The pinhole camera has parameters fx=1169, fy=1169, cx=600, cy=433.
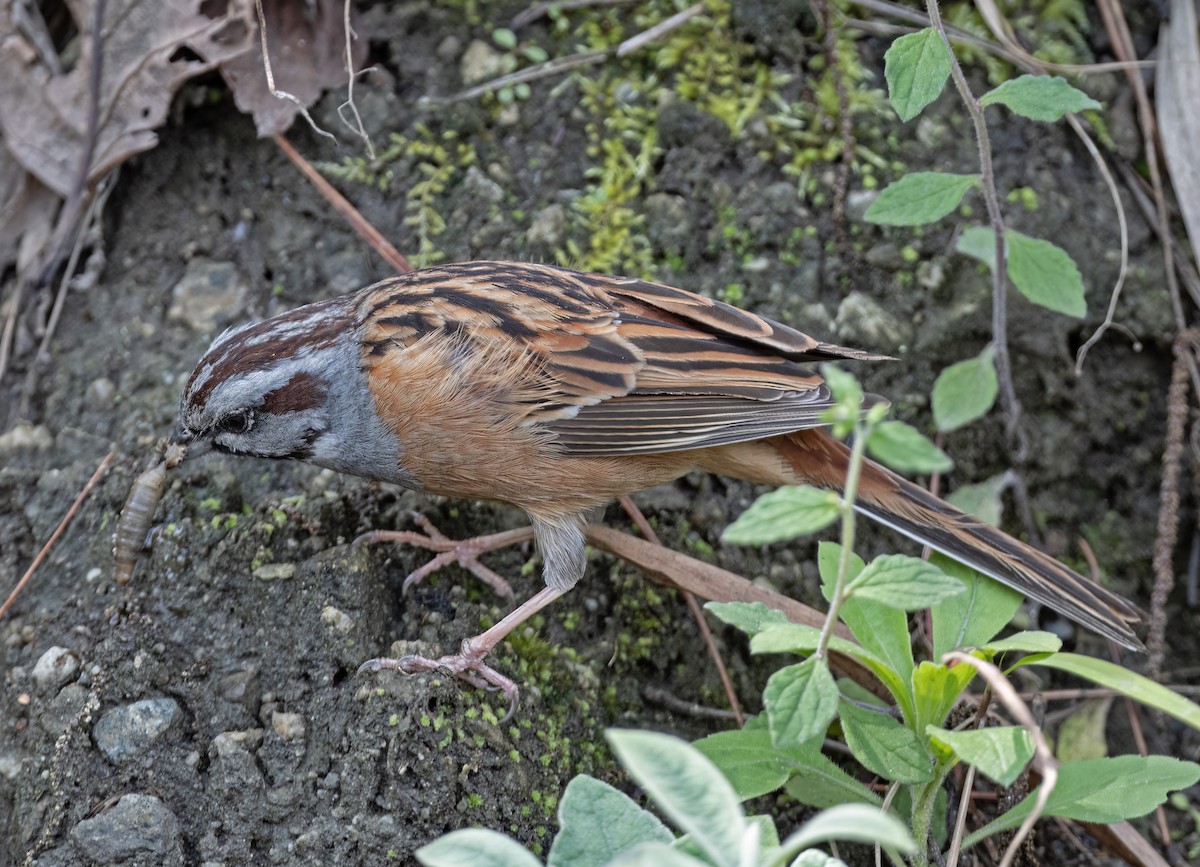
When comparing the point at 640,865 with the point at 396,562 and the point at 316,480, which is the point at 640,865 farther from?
the point at 316,480

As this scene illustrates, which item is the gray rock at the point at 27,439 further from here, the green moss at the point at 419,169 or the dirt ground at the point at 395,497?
the green moss at the point at 419,169

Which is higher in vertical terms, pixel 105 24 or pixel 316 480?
pixel 105 24

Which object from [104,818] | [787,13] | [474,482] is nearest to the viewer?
[104,818]

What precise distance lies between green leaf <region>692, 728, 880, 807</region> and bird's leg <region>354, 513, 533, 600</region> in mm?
1078

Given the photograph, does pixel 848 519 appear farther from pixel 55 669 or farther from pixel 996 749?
pixel 55 669

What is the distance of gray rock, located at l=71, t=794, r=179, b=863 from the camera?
293 cm

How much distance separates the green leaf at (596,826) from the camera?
8.13 feet

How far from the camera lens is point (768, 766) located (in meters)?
3.02

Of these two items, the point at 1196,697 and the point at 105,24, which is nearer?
the point at 1196,697

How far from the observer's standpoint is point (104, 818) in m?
2.98

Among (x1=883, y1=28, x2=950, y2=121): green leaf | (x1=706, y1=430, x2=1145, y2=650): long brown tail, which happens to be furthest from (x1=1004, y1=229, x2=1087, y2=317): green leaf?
(x1=883, y1=28, x2=950, y2=121): green leaf

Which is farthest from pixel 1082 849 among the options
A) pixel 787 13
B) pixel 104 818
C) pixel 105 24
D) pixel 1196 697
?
pixel 105 24

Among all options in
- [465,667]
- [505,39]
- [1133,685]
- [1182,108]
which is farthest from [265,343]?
[1182,108]

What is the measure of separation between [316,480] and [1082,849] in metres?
2.83
